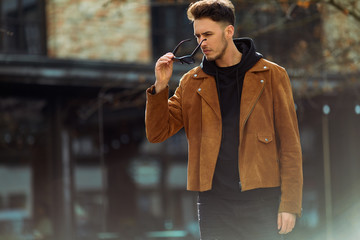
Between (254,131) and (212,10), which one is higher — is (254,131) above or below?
below

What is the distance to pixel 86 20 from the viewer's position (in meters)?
10.4

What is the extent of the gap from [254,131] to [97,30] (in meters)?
7.66

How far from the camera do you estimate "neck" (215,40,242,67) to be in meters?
3.31

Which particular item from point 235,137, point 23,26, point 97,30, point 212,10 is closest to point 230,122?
point 235,137

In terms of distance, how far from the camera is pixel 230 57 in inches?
131

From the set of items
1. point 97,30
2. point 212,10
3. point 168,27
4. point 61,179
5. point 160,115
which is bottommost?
point 61,179

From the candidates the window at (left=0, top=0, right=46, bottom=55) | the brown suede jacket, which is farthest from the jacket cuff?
the window at (left=0, top=0, right=46, bottom=55)

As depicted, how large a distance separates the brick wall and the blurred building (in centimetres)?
2

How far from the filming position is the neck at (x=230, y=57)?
3.31m

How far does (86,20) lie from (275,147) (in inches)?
301

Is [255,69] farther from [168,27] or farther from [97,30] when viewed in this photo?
[168,27]

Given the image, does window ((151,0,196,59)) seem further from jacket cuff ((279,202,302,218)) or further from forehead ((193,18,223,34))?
jacket cuff ((279,202,302,218))

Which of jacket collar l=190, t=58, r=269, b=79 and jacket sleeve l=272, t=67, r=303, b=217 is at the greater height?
jacket collar l=190, t=58, r=269, b=79

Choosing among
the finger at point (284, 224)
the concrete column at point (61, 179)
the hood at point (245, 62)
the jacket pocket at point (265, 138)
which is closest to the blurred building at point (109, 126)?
the concrete column at point (61, 179)
